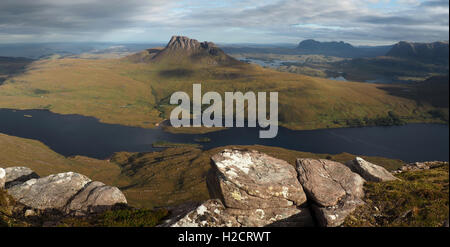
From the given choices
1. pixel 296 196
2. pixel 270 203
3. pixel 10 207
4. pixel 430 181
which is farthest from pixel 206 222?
pixel 430 181

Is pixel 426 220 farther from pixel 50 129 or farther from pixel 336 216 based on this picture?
pixel 50 129

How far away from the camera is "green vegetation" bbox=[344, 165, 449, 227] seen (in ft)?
46.8

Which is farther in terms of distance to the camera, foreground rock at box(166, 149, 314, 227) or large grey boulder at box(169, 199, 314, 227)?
foreground rock at box(166, 149, 314, 227)

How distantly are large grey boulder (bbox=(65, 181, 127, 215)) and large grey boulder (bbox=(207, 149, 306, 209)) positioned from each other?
8.97 meters

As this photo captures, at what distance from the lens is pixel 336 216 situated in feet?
50.5

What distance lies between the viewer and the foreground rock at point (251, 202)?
636 inches

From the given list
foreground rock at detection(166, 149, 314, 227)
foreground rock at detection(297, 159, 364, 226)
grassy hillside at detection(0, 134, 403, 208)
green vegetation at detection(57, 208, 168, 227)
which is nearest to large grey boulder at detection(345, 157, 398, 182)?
foreground rock at detection(297, 159, 364, 226)

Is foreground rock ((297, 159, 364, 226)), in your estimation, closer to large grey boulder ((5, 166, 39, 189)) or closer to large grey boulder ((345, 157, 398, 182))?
large grey boulder ((345, 157, 398, 182))

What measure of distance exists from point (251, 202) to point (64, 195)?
1701 centimetres

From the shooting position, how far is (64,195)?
841 inches

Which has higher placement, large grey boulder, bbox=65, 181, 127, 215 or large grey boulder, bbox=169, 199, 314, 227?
large grey boulder, bbox=169, 199, 314, 227

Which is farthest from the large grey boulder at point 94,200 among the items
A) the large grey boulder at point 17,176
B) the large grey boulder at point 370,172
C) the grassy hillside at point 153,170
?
the grassy hillside at point 153,170

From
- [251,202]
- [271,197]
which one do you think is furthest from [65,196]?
[271,197]

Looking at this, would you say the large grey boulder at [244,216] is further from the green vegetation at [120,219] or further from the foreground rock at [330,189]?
the green vegetation at [120,219]
